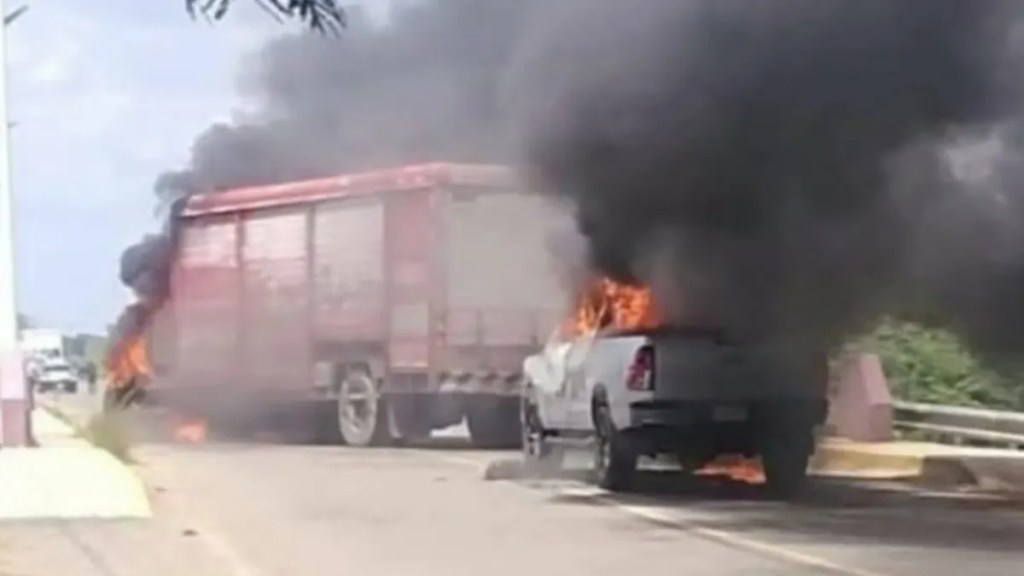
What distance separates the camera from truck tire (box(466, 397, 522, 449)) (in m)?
27.7

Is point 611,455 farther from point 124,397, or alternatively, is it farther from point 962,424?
point 124,397

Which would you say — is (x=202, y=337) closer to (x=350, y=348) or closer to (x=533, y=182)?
(x=350, y=348)

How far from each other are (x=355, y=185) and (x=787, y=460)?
925 centimetres

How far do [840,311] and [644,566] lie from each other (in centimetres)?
668

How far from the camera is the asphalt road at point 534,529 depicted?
573 inches

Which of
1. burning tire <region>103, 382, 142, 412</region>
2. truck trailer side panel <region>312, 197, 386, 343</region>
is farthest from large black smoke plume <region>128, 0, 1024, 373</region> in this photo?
burning tire <region>103, 382, 142, 412</region>

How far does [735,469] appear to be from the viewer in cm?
2288

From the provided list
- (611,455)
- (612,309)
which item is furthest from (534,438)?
(611,455)

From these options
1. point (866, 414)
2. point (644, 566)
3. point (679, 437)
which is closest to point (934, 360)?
point (866, 414)

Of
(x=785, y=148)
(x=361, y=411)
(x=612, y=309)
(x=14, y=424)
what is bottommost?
(x=14, y=424)

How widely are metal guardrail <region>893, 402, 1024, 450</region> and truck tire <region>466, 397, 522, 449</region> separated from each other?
14.6 feet

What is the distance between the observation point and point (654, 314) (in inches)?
822

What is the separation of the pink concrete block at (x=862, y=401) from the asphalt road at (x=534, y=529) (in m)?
4.95

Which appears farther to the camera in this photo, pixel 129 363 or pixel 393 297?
pixel 129 363
